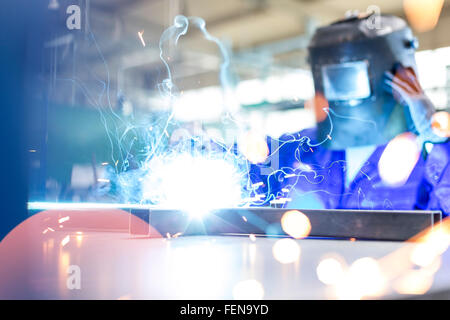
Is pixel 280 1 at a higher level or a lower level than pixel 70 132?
higher

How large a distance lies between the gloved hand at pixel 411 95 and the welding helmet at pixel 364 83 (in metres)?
0.03

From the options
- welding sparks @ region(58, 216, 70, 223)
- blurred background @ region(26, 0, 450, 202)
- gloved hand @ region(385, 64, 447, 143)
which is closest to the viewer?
blurred background @ region(26, 0, 450, 202)

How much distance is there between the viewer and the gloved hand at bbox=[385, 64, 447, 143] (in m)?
2.38

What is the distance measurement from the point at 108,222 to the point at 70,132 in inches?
17.8

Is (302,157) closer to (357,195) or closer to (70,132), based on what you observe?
(357,195)

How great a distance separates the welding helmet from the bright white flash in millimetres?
534

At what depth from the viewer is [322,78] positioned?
253 centimetres

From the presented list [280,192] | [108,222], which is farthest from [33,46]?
[280,192]

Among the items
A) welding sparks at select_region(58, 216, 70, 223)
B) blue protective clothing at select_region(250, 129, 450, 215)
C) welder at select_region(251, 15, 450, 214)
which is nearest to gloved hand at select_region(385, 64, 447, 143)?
→ welder at select_region(251, 15, 450, 214)

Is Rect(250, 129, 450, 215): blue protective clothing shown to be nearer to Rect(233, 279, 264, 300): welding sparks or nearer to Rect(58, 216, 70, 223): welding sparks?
Rect(58, 216, 70, 223): welding sparks

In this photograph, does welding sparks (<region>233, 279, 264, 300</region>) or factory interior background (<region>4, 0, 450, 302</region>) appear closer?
welding sparks (<region>233, 279, 264, 300</region>)

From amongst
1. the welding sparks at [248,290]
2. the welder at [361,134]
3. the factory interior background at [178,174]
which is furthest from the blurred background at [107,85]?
the welding sparks at [248,290]

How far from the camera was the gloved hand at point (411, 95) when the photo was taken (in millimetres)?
2379

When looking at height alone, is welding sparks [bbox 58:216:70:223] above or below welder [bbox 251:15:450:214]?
below
